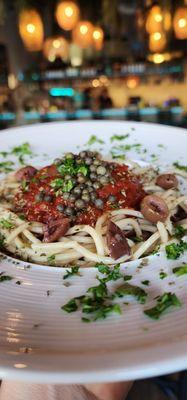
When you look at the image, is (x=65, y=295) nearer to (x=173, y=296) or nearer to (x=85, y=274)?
(x=85, y=274)

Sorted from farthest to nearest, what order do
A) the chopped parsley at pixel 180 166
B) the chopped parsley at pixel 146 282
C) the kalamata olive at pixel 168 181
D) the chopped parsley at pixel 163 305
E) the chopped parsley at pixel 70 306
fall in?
the chopped parsley at pixel 180 166, the kalamata olive at pixel 168 181, the chopped parsley at pixel 146 282, the chopped parsley at pixel 70 306, the chopped parsley at pixel 163 305

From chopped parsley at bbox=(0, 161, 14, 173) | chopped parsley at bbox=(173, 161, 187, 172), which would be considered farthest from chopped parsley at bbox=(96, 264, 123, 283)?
chopped parsley at bbox=(0, 161, 14, 173)

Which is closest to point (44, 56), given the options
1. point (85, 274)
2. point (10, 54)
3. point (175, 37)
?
point (10, 54)

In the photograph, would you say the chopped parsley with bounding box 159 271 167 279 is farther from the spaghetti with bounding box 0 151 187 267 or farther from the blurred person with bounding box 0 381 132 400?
the blurred person with bounding box 0 381 132 400

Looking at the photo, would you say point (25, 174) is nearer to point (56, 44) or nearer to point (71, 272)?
point (71, 272)

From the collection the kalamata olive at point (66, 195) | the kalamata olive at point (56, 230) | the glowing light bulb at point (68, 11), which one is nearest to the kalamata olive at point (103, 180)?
the kalamata olive at point (66, 195)

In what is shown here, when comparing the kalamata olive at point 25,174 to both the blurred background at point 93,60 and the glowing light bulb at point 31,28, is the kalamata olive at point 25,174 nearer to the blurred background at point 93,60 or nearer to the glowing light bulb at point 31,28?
the blurred background at point 93,60
